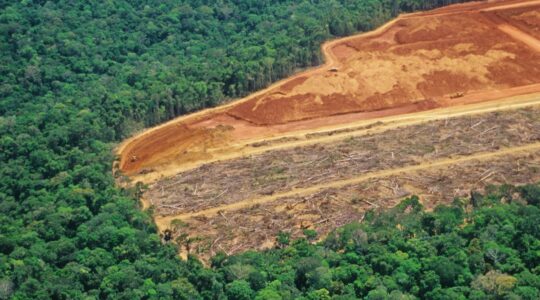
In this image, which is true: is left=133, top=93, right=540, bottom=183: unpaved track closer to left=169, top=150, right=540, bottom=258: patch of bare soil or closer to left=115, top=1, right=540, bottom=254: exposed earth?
left=115, top=1, right=540, bottom=254: exposed earth

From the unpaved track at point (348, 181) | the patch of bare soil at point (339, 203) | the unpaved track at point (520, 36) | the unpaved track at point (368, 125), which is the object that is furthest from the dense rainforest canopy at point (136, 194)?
the unpaved track at point (520, 36)

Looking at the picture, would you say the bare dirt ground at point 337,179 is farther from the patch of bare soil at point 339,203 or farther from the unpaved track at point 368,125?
the unpaved track at point 368,125

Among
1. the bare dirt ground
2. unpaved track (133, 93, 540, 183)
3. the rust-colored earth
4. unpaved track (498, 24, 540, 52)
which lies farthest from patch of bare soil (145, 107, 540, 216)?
unpaved track (498, 24, 540, 52)

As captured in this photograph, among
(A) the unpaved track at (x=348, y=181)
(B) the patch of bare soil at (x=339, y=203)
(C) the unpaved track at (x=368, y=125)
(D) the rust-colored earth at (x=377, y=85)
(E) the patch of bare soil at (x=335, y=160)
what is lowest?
(B) the patch of bare soil at (x=339, y=203)

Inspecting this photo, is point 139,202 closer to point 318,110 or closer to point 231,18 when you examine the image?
point 318,110

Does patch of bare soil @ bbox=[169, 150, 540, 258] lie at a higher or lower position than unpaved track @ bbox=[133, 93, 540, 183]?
lower
